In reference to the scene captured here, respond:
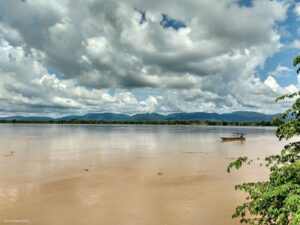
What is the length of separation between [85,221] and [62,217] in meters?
1.41

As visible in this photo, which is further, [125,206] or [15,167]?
[15,167]

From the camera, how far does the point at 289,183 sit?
6301 millimetres

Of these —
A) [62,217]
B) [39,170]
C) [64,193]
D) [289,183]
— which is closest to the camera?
[289,183]

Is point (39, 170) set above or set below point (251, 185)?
below

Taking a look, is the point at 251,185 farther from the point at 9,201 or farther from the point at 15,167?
the point at 15,167

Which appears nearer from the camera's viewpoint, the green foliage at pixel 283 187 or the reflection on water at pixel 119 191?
the green foliage at pixel 283 187

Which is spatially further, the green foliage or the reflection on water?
the reflection on water

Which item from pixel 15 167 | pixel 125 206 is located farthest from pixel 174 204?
pixel 15 167

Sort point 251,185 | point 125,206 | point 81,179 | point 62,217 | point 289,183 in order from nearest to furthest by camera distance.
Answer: point 289,183 → point 251,185 → point 62,217 → point 125,206 → point 81,179

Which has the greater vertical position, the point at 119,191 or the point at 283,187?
the point at 283,187

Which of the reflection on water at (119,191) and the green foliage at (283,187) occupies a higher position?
the green foliage at (283,187)

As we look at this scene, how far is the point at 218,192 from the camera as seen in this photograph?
66.0ft

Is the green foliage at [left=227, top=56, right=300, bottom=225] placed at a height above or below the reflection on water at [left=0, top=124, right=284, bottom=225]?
above

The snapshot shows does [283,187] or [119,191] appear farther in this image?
[119,191]
